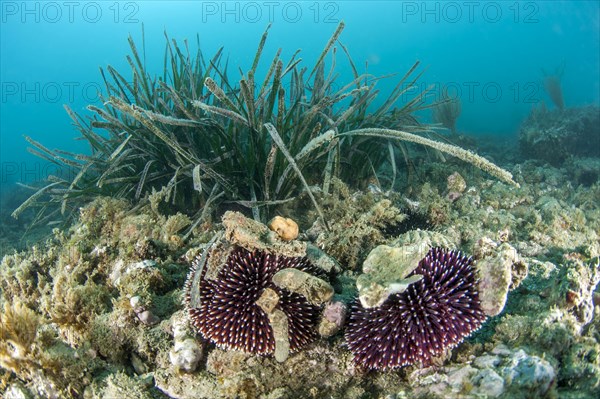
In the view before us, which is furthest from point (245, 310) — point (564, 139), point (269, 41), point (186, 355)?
point (269, 41)

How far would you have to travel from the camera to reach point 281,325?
2.30 m

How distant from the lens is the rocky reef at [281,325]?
7.27ft

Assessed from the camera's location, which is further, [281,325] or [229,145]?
[229,145]

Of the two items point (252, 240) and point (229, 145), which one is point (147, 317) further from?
point (229, 145)

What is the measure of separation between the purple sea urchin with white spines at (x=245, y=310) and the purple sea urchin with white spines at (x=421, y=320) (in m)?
0.36

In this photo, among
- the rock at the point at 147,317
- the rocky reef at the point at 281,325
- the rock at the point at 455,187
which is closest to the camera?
the rocky reef at the point at 281,325

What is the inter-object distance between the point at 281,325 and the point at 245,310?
0.28m

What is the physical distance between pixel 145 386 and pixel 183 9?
147 m

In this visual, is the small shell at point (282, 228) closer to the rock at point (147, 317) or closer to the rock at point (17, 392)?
the rock at point (147, 317)

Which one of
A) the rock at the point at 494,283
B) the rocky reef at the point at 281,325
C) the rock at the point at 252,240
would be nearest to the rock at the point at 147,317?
the rocky reef at the point at 281,325

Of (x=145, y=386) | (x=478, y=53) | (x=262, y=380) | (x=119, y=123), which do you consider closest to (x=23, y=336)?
(x=145, y=386)

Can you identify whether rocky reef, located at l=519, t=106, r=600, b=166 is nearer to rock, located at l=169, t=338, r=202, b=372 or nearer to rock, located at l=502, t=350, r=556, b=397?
rock, located at l=502, t=350, r=556, b=397

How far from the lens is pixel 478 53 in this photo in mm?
91250

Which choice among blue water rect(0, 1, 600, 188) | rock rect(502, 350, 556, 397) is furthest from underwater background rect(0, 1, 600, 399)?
blue water rect(0, 1, 600, 188)
